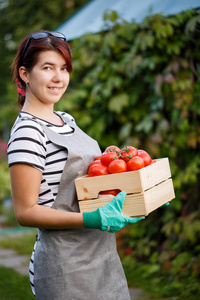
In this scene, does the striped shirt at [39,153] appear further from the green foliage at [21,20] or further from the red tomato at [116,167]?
the green foliage at [21,20]

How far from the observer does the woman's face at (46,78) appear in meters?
2.04

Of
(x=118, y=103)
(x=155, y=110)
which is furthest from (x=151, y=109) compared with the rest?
(x=118, y=103)

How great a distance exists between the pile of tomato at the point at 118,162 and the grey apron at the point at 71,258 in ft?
0.27

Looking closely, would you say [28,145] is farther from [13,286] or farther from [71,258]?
[13,286]

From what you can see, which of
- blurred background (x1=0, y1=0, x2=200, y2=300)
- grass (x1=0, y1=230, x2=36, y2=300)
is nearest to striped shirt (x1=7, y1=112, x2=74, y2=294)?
blurred background (x1=0, y1=0, x2=200, y2=300)

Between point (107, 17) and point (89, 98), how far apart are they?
0.95 m

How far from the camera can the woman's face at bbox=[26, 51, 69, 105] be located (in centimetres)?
204

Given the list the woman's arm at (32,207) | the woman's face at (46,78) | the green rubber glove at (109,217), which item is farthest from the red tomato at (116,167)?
the woman's face at (46,78)

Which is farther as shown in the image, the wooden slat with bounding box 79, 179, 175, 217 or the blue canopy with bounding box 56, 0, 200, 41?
the blue canopy with bounding box 56, 0, 200, 41

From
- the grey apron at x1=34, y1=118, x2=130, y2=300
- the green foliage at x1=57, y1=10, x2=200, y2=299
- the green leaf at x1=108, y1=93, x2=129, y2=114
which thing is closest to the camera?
the grey apron at x1=34, y1=118, x2=130, y2=300

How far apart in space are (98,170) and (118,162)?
10 cm

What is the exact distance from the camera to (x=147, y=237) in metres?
5.05

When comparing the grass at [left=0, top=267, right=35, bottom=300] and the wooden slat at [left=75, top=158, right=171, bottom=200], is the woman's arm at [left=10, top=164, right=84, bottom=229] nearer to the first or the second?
the wooden slat at [left=75, top=158, right=171, bottom=200]

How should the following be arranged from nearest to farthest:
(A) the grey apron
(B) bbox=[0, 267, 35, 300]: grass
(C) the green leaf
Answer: (A) the grey apron → (B) bbox=[0, 267, 35, 300]: grass → (C) the green leaf
